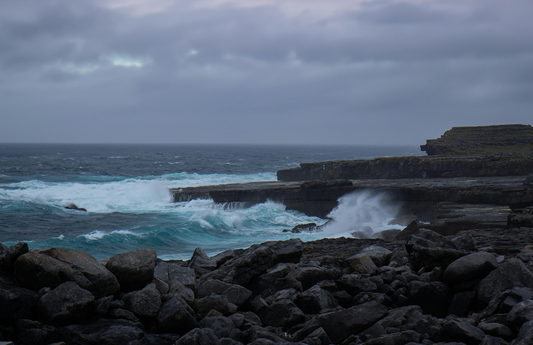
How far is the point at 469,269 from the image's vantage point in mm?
6758

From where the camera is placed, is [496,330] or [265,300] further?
[265,300]

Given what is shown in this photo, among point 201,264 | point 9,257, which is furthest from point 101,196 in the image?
point 9,257

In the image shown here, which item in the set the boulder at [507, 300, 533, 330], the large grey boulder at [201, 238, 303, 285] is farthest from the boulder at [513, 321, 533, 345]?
the large grey boulder at [201, 238, 303, 285]

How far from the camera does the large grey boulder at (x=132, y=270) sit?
644cm

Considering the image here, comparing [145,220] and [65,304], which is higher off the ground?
[65,304]

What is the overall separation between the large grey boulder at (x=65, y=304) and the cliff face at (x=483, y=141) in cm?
4597

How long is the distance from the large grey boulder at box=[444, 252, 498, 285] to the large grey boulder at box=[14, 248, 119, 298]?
510cm

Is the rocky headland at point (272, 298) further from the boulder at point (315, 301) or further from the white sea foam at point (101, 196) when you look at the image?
the white sea foam at point (101, 196)

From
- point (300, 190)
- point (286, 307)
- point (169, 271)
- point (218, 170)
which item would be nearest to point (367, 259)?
point (286, 307)

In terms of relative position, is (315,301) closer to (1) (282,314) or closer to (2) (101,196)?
(1) (282,314)

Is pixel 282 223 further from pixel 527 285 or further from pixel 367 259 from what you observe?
pixel 527 285

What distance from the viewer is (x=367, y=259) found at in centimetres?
805

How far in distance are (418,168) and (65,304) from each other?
121 ft

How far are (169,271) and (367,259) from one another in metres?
3.58
